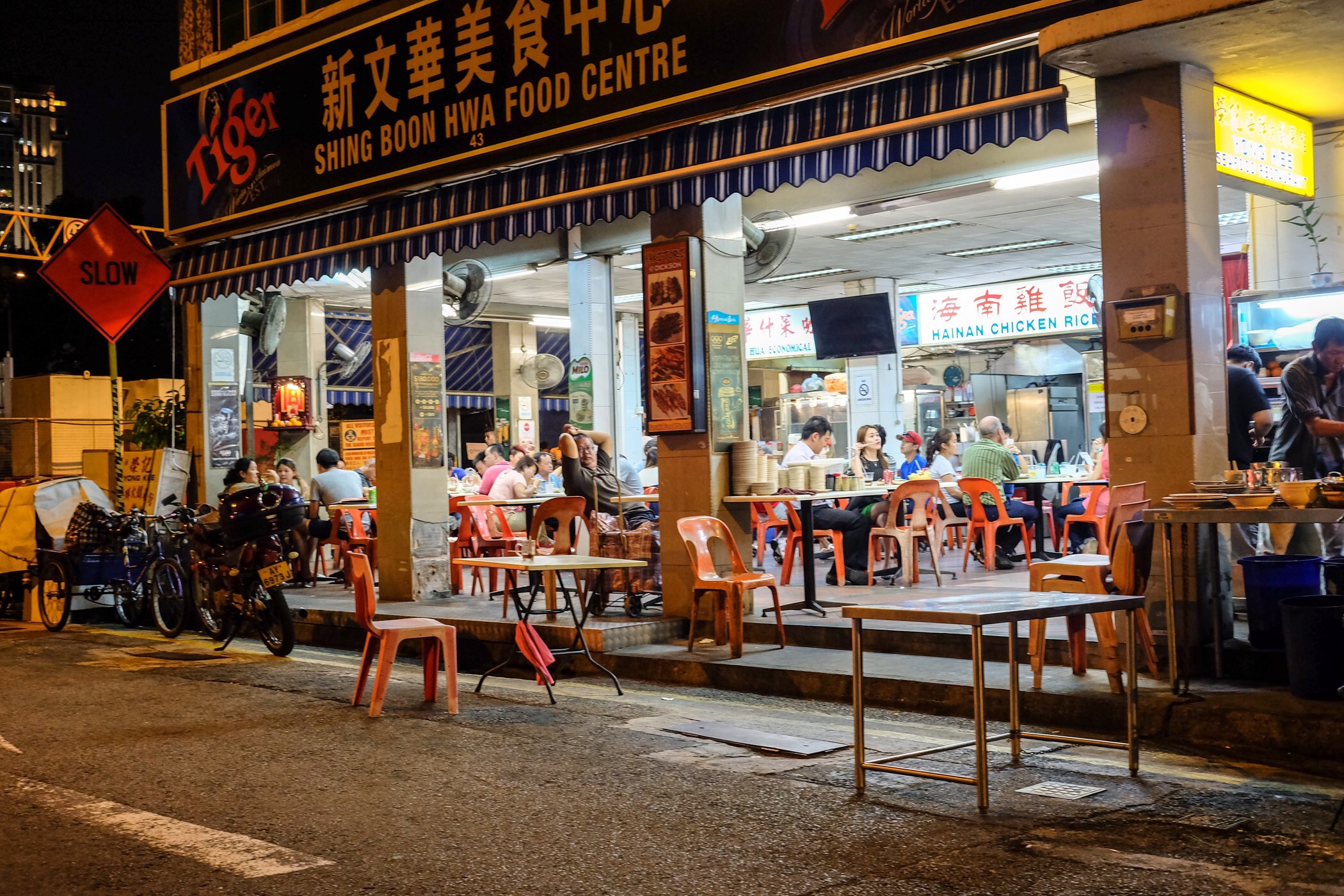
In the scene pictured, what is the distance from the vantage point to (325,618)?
11.5 metres

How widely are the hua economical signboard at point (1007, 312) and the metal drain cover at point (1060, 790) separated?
12.4 meters

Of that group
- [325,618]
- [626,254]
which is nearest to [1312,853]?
[325,618]

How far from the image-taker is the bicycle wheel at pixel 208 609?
35.2 feet

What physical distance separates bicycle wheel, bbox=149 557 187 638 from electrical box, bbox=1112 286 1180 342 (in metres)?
8.66

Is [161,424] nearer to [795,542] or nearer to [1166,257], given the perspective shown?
[795,542]

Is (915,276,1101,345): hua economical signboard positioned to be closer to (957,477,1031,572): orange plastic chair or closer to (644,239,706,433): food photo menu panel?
(957,477,1031,572): orange plastic chair

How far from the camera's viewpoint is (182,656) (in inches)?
408

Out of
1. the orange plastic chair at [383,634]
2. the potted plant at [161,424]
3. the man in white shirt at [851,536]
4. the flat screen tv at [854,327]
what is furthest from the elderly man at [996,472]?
the potted plant at [161,424]

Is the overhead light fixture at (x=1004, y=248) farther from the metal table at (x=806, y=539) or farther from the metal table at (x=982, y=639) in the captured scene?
the metal table at (x=982, y=639)

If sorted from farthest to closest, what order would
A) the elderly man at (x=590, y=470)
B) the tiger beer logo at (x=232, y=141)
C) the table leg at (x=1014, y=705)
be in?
the tiger beer logo at (x=232, y=141) → the elderly man at (x=590, y=470) → the table leg at (x=1014, y=705)

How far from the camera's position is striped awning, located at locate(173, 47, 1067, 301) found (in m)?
7.47

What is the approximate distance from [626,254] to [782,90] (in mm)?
8729

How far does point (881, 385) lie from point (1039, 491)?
7.38 metres

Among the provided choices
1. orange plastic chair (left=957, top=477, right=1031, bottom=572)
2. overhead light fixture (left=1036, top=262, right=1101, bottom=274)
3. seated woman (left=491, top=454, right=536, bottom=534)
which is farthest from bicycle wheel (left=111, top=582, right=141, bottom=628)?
overhead light fixture (left=1036, top=262, right=1101, bottom=274)
